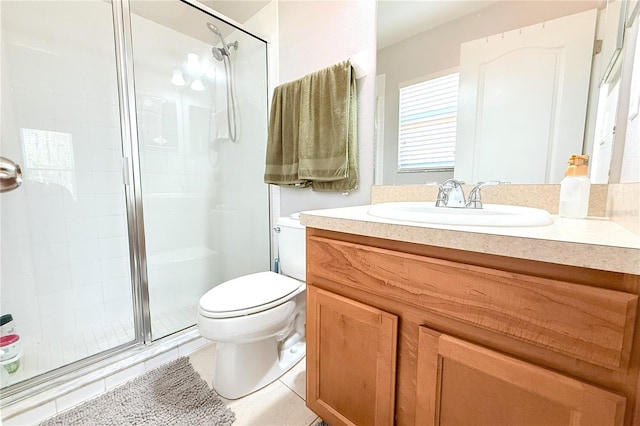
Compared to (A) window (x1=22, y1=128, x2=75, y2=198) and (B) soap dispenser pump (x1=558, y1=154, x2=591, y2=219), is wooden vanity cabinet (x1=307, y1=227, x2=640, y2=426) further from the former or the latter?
(A) window (x1=22, y1=128, x2=75, y2=198)

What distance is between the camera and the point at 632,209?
1.76ft

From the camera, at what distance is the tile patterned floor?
3.19ft

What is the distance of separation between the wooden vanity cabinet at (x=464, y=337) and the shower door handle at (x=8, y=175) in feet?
2.14

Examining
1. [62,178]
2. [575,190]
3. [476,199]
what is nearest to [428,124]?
[476,199]

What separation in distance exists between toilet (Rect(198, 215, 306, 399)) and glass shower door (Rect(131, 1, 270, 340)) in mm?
600

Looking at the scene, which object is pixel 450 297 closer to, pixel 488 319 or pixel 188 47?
pixel 488 319

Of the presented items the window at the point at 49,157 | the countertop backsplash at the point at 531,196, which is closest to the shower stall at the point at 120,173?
the window at the point at 49,157

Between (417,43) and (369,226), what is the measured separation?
0.90 m

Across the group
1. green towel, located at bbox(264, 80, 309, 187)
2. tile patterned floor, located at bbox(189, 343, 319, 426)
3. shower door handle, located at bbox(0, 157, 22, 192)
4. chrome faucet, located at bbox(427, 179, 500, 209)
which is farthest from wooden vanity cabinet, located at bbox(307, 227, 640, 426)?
green towel, located at bbox(264, 80, 309, 187)

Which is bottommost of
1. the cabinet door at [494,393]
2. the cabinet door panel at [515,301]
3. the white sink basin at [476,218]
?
the cabinet door at [494,393]

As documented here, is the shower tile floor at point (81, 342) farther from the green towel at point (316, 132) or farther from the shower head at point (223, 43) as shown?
the shower head at point (223, 43)

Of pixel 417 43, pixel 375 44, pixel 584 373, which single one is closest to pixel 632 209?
pixel 584 373

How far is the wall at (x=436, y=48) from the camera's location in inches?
34.1

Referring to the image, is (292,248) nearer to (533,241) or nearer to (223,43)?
(533,241)
